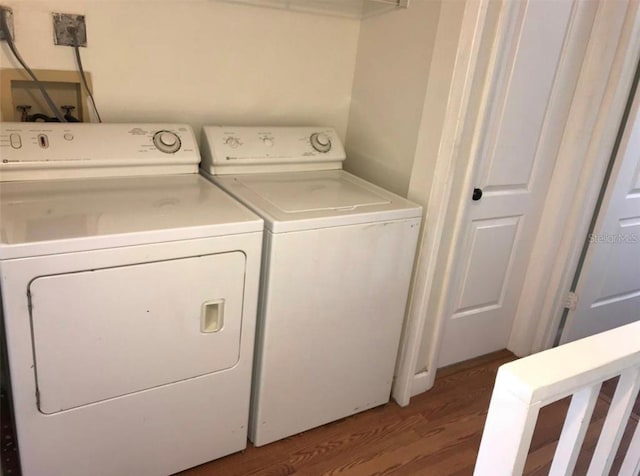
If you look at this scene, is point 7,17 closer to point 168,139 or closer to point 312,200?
point 168,139

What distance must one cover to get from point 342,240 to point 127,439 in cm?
90

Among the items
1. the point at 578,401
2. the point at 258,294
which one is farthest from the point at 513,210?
the point at 578,401

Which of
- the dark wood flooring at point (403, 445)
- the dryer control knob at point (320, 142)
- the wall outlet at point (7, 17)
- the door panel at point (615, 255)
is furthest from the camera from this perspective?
the door panel at point (615, 255)

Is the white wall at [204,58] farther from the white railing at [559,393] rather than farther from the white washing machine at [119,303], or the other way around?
the white railing at [559,393]

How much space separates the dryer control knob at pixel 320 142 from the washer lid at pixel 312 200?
11 cm

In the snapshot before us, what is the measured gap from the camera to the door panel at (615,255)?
7.57 feet

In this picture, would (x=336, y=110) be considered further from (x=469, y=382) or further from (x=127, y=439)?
(x=127, y=439)

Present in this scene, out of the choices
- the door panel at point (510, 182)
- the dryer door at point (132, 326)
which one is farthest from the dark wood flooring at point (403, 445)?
the dryer door at point (132, 326)

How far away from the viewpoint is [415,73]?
1.93 metres

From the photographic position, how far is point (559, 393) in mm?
739

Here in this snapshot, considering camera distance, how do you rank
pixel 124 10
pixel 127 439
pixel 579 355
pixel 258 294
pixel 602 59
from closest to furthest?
pixel 579 355
pixel 127 439
pixel 258 294
pixel 124 10
pixel 602 59

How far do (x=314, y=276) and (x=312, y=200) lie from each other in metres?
0.28

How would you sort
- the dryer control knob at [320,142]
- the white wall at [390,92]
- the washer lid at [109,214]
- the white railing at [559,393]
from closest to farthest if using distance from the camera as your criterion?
the white railing at [559,393] → the washer lid at [109,214] → the white wall at [390,92] → the dryer control knob at [320,142]

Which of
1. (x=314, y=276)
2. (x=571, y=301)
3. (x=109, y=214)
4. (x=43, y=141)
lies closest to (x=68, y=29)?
(x=43, y=141)
